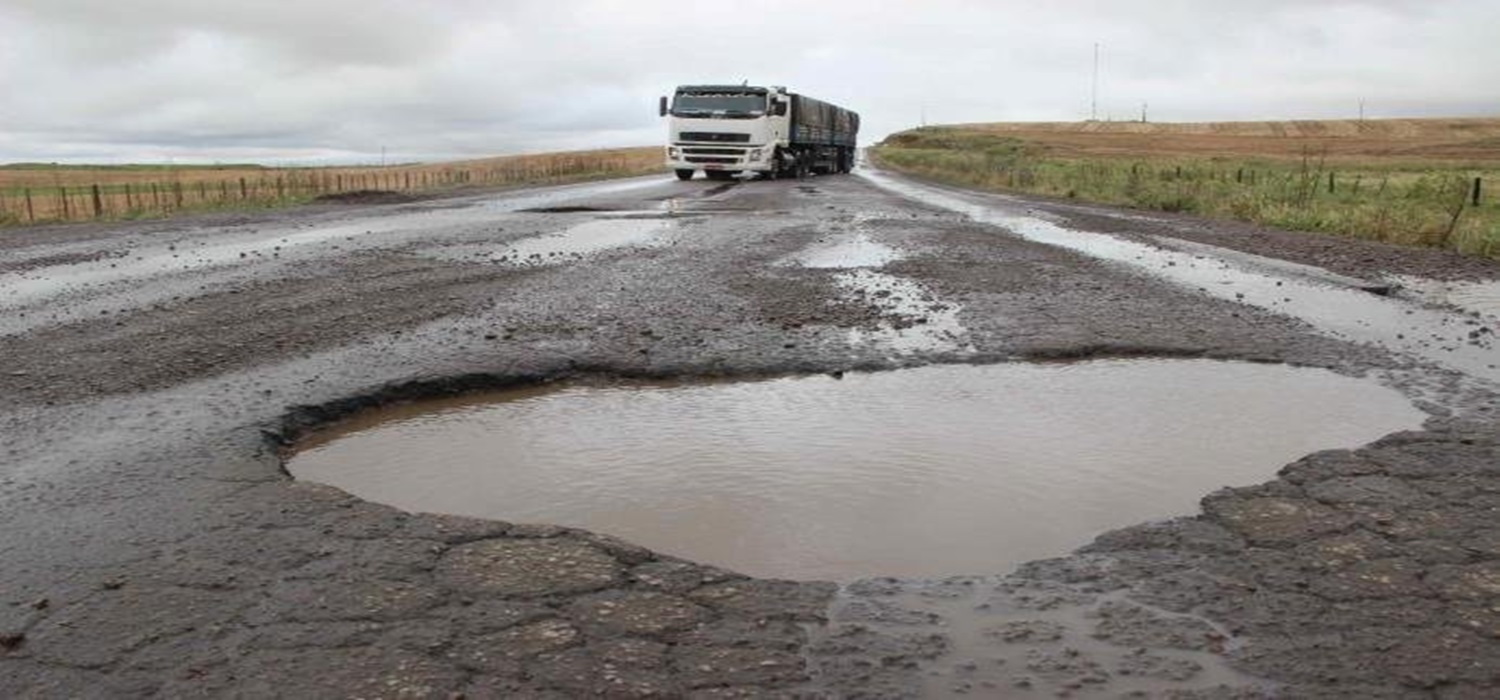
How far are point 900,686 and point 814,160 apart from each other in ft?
127

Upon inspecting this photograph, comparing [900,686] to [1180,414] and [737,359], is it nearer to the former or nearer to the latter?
[1180,414]

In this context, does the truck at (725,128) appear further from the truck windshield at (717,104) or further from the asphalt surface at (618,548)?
the asphalt surface at (618,548)

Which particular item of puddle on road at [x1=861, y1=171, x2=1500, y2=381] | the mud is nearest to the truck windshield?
the mud

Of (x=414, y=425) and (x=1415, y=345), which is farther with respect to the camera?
(x=1415, y=345)

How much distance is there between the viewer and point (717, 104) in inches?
1252

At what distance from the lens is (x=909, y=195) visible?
26.1m

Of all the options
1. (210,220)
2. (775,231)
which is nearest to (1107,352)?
(775,231)

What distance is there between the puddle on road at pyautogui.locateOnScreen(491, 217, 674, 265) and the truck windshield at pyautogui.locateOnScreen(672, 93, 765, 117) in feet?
51.9

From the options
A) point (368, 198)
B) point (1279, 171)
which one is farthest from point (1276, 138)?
point (368, 198)

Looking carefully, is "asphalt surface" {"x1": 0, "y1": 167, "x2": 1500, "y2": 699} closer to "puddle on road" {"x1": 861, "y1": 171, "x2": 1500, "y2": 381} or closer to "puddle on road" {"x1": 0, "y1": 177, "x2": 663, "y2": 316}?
"puddle on road" {"x1": 861, "y1": 171, "x2": 1500, "y2": 381}

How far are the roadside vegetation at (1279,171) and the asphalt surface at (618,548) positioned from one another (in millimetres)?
9975

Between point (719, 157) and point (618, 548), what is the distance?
2877cm

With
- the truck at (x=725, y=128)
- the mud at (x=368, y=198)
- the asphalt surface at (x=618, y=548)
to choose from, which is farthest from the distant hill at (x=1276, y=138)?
the asphalt surface at (x=618, y=548)

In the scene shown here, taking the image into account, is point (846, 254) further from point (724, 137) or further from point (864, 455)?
point (724, 137)
